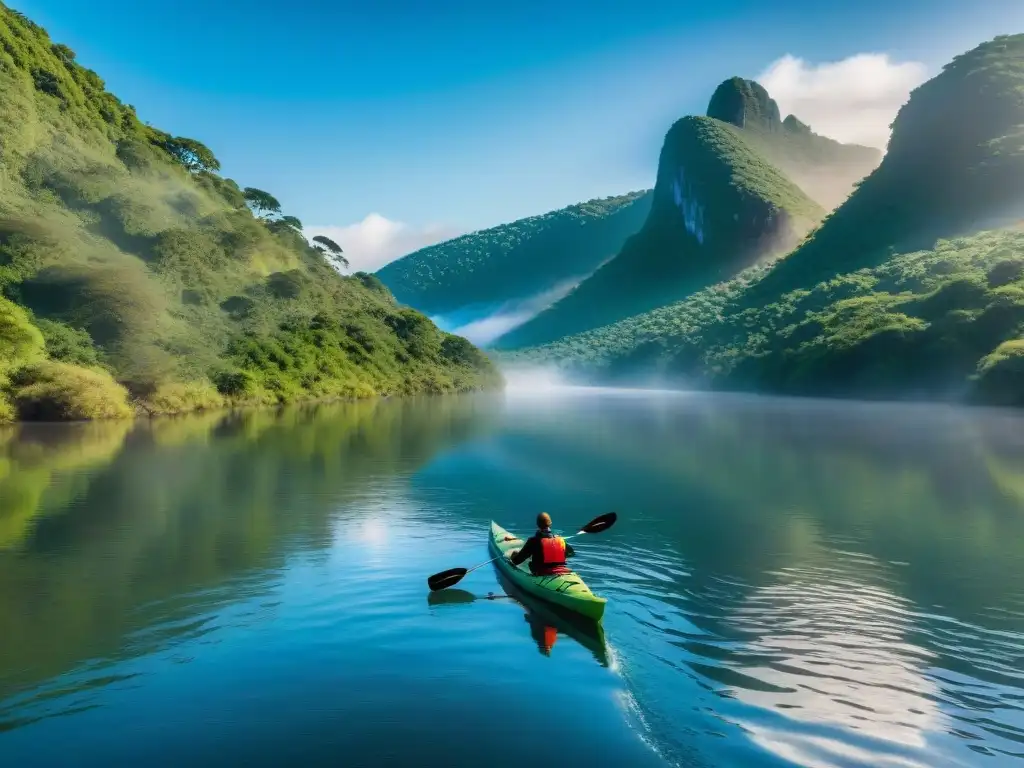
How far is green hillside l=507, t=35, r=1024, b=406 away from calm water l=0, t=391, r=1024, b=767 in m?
69.2

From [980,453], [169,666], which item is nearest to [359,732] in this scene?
[169,666]

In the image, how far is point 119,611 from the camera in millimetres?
13664

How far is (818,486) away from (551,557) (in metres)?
18.5

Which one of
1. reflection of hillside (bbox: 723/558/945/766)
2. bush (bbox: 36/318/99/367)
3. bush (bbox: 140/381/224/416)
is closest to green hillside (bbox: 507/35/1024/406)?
reflection of hillside (bbox: 723/558/945/766)

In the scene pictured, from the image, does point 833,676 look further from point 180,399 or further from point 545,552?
point 180,399

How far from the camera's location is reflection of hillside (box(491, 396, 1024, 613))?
18.6 meters

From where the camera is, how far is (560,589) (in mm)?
13648

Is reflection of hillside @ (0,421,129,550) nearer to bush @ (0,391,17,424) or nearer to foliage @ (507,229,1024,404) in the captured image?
bush @ (0,391,17,424)

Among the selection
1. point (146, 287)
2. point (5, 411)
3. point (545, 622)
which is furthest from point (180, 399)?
point (545, 622)

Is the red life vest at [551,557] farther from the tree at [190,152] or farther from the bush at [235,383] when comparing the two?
the tree at [190,152]

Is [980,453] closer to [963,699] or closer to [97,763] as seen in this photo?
[963,699]

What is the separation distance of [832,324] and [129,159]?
338 ft

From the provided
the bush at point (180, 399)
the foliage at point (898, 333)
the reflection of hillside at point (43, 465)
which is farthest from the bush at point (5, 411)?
the foliage at point (898, 333)

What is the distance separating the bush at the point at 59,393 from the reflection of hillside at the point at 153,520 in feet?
19.9
